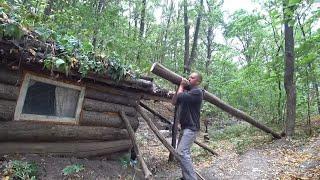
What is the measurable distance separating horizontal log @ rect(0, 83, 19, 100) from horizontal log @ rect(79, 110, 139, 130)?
1.85 metres

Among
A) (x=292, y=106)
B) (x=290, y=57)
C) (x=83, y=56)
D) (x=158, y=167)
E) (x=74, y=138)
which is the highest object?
(x=290, y=57)

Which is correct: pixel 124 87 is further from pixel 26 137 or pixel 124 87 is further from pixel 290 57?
pixel 290 57

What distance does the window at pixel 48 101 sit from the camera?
667 centimetres

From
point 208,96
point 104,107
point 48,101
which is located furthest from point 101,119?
point 208,96

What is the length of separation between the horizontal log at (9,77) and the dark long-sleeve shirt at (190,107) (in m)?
3.49

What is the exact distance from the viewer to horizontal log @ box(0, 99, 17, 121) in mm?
6199

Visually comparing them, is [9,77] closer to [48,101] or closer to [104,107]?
[48,101]

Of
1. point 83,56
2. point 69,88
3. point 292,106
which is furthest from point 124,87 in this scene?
point 292,106

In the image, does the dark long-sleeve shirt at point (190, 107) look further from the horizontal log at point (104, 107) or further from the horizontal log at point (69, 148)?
the horizontal log at point (69, 148)

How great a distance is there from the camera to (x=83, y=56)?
6.87 metres

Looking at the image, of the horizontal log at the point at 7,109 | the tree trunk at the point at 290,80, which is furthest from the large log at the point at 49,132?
the tree trunk at the point at 290,80

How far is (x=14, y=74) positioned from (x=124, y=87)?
3212 millimetres

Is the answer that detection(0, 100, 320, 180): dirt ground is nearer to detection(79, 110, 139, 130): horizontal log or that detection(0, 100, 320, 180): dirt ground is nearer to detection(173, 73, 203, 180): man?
detection(79, 110, 139, 130): horizontal log

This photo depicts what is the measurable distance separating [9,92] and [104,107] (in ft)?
8.71
